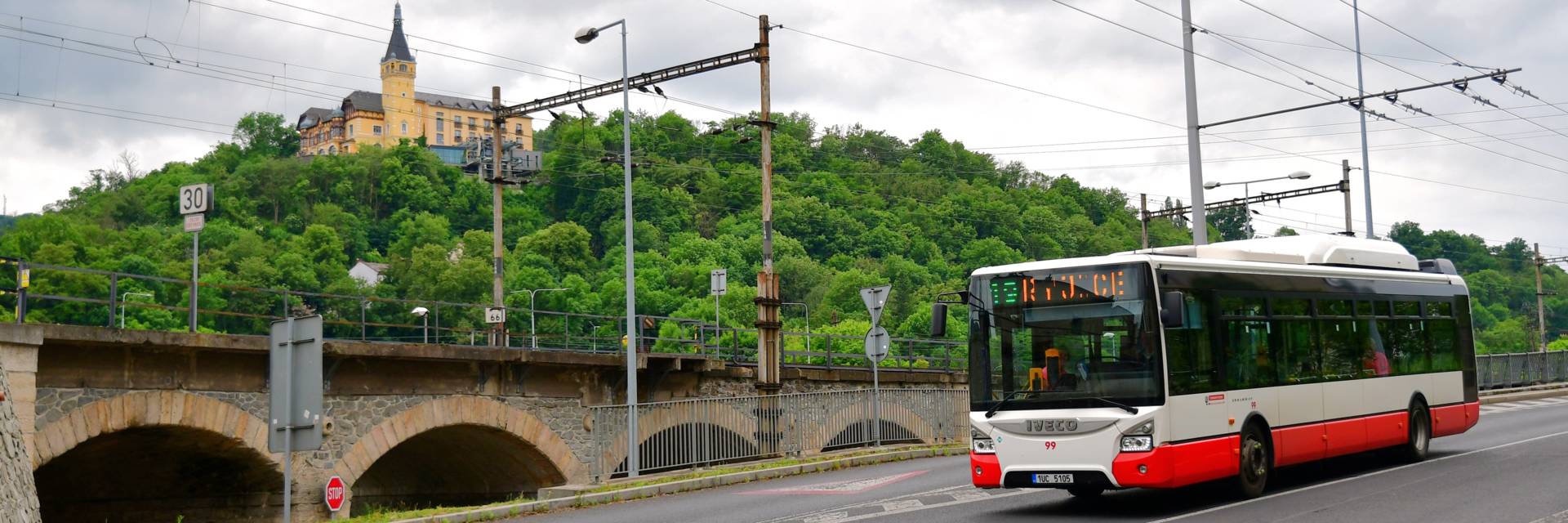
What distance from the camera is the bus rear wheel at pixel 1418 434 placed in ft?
54.6

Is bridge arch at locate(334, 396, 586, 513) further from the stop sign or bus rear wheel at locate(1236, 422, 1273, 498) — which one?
bus rear wheel at locate(1236, 422, 1273, 498)

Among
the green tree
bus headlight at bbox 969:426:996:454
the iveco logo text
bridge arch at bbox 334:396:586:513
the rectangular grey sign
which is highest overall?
the green tree

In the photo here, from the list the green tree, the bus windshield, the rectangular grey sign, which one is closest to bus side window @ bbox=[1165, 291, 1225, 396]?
the bus windshield

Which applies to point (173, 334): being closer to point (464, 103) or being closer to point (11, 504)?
point (11, 504)

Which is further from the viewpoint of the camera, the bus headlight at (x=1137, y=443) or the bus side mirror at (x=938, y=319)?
the bus side mirror at (x=938, y=319)

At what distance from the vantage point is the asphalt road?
12180mm

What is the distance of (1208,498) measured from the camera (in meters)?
13.7

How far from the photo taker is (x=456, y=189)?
118125mm

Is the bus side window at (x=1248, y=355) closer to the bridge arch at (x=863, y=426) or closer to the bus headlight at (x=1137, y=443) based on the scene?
the bus headlight at (x=1137, y=443)

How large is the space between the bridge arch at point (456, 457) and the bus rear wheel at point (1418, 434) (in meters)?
14.2

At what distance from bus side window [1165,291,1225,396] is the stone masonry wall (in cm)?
907

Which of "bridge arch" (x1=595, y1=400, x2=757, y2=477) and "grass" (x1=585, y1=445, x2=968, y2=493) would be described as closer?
"grass" (x1=585, y1=445, x2=968, y2=493)

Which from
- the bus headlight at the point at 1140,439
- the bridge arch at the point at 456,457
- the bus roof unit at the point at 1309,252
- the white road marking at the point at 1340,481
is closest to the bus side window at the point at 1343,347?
the bus roof unit at the point at 1309,252

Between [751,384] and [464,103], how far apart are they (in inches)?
6140
